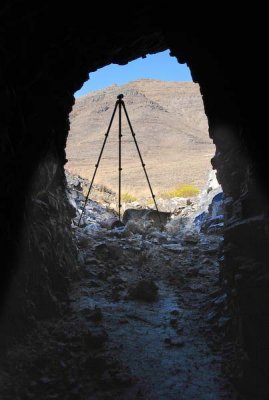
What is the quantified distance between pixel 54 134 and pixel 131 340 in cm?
564

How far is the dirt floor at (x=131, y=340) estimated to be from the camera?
20.1 ft

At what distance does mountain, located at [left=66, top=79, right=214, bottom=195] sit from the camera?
3944cm

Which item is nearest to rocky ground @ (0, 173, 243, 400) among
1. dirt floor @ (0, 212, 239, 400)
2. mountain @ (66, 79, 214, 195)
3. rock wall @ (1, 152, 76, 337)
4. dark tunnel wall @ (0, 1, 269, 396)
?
dirt floor @ (0, 212, 239, 400)

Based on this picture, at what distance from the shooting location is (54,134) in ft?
35.2

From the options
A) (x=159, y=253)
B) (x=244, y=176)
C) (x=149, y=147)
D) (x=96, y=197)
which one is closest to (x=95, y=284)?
(x=159, y=253)

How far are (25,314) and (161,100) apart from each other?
92.1m

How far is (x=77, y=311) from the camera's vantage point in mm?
8664

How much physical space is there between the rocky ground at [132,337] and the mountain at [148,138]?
724 inches

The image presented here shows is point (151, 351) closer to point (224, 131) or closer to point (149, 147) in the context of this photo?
point (224, 131)

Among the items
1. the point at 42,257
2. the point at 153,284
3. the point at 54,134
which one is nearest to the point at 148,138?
the point at 54,134


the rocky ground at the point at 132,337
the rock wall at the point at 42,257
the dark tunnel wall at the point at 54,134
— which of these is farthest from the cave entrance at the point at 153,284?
the dark tunnel wall at the point at 54,134

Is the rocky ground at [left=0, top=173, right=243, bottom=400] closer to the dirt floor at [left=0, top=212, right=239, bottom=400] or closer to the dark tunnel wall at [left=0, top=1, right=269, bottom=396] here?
the dirt floor at [left=0, top=212, right=239, bottom=400]

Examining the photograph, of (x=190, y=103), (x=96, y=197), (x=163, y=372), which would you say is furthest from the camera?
(x=190, y=103)

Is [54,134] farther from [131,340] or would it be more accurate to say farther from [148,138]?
[148,138]
